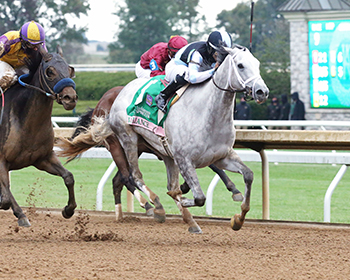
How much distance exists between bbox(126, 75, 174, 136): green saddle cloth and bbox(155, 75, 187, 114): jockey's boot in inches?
2.1

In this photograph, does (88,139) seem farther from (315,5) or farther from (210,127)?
(315,5)

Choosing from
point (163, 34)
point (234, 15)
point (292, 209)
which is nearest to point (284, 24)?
point (234, 15)

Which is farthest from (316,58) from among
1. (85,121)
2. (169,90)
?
(169,90)

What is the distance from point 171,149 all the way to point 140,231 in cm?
76

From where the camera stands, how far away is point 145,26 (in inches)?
1772

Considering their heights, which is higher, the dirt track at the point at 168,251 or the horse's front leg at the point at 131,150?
the horse's front leg at the point at 131,150

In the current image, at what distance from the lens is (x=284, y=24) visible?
4475 cm

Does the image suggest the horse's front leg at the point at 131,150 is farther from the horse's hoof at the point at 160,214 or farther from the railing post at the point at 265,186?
the railing post at the point at 265,186

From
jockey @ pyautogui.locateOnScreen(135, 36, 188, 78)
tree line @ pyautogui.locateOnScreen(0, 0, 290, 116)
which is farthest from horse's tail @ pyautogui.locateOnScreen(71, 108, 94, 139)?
tree line @ pyautogui.locateOnScreen(0, 0, 290, 116)

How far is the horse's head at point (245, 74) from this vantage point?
4141 mm

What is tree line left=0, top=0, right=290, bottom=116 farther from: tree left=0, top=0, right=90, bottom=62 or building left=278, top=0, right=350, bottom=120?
building left=278, top=0, right=350, bottom=120

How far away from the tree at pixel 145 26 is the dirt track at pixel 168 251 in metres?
38.8

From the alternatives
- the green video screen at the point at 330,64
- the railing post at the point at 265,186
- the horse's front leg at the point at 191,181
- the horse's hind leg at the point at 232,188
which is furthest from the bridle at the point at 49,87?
the green video screen at the point at 330,64

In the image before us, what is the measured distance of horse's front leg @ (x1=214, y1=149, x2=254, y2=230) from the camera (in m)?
4.61
